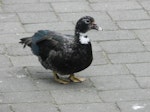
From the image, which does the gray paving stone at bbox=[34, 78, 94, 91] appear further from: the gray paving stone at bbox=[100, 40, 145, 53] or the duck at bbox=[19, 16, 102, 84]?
the gray paving stone at bbox=[100, 40, 145, 53]

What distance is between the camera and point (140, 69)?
8820 millimetres

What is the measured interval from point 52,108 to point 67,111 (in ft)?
0.60

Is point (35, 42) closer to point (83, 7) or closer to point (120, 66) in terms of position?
point (120, 66)

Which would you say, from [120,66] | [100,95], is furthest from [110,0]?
[100,95]

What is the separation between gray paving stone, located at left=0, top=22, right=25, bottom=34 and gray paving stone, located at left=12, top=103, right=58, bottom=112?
2378 millimetres

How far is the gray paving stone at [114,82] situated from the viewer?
328 inches

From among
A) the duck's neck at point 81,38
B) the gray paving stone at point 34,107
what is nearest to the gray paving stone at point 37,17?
the duck's neck at point 81,38

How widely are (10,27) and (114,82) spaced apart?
2.34m

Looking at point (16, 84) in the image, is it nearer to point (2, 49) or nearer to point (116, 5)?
point (2, 49)

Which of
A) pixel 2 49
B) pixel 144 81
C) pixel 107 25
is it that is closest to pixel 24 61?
pixel 2 49

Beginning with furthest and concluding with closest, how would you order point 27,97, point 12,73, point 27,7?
point 27,7
point 12,73
point 27,97

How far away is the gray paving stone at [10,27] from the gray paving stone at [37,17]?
19 cm

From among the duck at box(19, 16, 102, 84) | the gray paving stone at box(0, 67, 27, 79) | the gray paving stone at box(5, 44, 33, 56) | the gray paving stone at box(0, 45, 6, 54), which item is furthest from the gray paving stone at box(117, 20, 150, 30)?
the gray paving stone at box(0, 67, 27, 79)

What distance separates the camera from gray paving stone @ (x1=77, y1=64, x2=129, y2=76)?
343 inches
